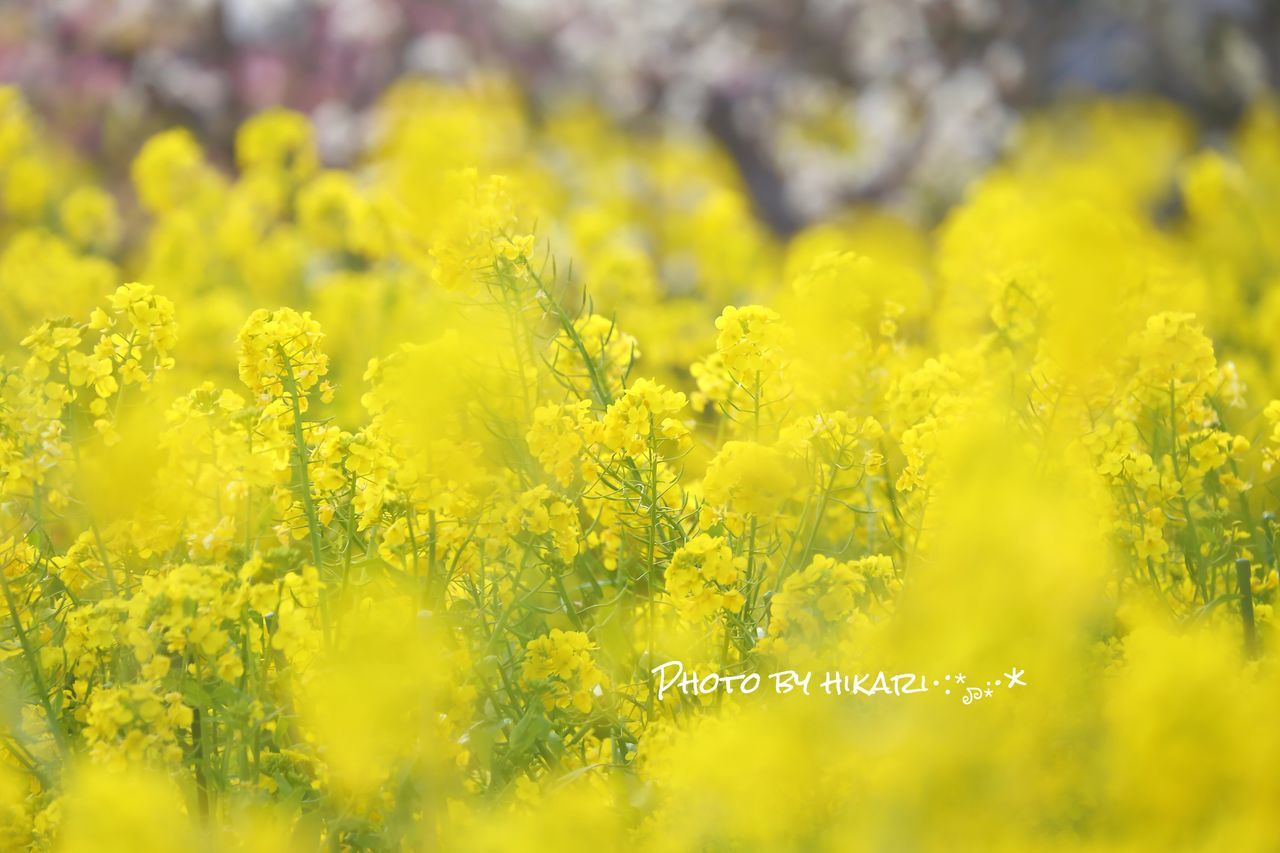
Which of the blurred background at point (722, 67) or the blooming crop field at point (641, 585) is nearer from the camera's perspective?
the blooming crop field at point (641, 585)

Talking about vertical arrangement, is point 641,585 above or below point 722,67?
below

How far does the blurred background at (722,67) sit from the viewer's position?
1034 centimetres

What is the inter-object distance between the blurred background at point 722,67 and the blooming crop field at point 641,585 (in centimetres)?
753

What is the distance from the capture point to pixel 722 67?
11703 mm

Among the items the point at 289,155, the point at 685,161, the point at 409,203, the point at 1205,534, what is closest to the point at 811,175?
the point at 685,161

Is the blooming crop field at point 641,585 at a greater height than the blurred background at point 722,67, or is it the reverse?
the blurred background at point 722,67

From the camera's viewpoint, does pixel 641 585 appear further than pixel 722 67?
No

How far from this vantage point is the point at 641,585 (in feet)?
9.97

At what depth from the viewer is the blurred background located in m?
10.3

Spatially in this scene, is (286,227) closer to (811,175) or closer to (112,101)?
(112,101)

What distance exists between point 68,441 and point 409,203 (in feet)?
6.57

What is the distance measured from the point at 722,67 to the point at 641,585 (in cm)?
930

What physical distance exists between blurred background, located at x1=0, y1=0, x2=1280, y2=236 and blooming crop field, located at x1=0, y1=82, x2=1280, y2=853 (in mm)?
7534

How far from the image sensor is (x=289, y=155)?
9.09 m
